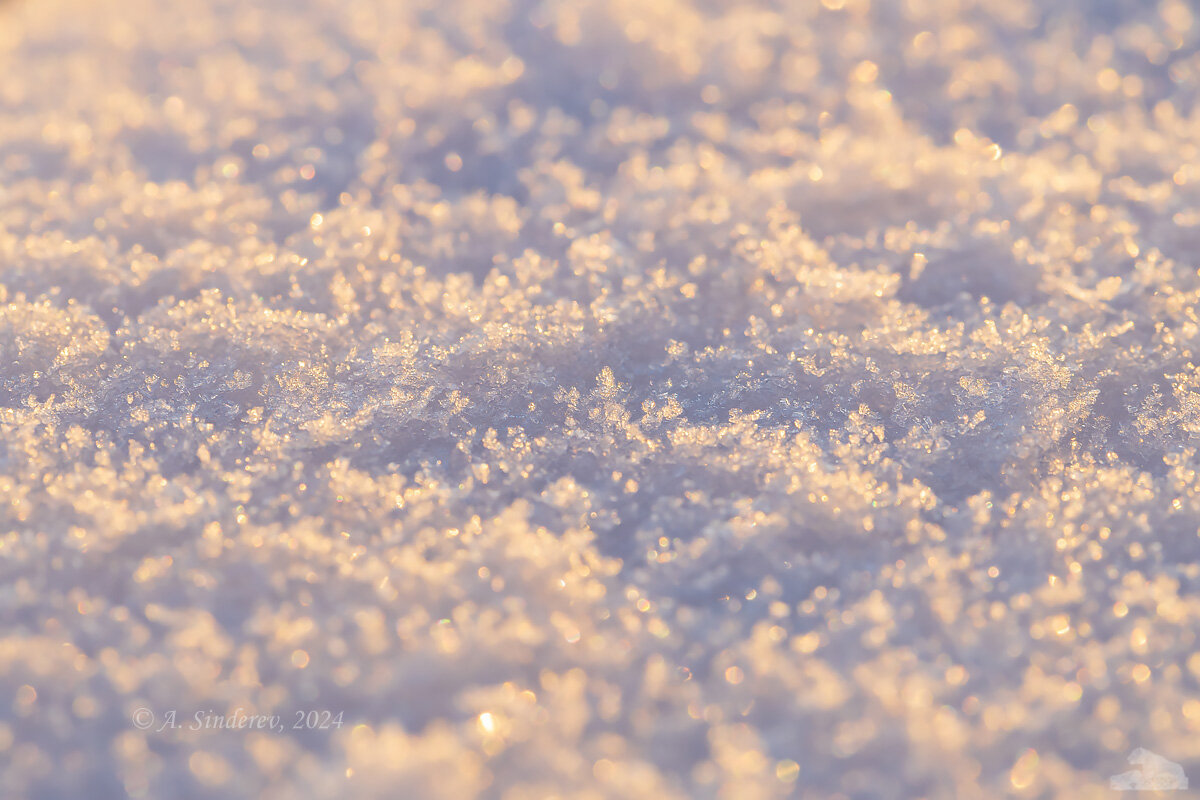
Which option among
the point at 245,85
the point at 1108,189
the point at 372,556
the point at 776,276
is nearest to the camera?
the point at 372,556

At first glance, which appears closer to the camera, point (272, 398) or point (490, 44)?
point (272, 398)

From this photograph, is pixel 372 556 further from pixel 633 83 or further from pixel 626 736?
pixel 633 83

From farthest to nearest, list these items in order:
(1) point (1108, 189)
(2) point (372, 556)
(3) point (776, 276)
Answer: (1) point (1108, 189)
(3) point (776, 276)
(2) point (372, 556)

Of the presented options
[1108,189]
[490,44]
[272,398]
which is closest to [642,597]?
[272,398]

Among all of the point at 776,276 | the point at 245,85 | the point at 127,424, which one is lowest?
the point at 127,424

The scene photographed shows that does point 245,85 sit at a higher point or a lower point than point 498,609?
higher

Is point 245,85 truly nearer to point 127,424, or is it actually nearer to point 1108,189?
point 127,424
